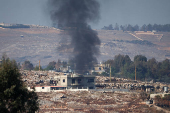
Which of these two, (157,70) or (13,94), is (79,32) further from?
(13,94)

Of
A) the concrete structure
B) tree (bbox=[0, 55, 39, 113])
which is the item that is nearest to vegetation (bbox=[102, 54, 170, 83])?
the concrete structure

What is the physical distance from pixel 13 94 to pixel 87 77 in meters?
64.2

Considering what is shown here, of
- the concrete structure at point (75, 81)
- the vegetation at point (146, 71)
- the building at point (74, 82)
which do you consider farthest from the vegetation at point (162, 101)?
the vegetation at point (146, 71)

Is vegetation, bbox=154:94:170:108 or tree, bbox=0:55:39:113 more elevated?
tree, bbox=0:55:39:113

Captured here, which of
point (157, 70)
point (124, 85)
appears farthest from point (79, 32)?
point (157, 70)

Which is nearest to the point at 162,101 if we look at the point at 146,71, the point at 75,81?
the point at 75,81

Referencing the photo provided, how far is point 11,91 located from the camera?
2742cm

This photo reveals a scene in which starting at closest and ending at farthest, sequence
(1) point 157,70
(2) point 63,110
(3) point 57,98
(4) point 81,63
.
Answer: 1. (2) point 63,110
2. (3) point 57,98
3. (4) point 81,63
4. (1) point 157,70

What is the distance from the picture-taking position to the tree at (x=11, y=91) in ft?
90.6

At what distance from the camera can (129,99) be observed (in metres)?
77.3

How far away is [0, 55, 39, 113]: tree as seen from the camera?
27612 mm

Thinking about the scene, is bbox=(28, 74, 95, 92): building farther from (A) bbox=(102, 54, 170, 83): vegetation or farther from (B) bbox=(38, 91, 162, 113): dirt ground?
(A) bbox=(102, 54, 170, 83): vegetation

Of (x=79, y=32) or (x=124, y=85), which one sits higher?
(x=79, y=32)

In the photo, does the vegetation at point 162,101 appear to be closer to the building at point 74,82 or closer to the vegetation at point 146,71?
the building at point 74,82
